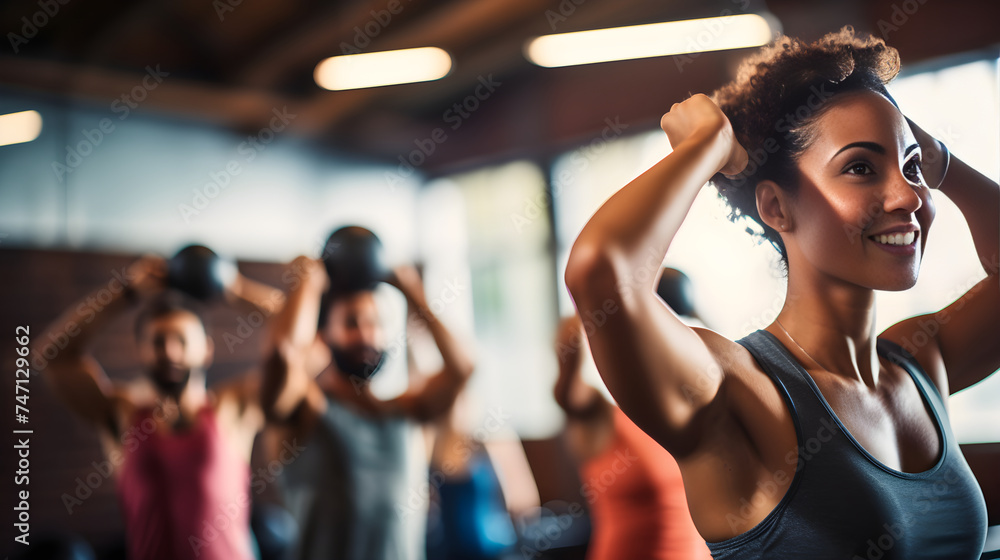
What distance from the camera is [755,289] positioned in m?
0.90

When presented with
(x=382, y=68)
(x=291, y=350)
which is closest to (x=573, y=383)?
(x=291, y=350)

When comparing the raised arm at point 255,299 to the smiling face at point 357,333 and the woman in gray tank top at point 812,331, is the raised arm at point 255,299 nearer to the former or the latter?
the smiling face at point 357,333

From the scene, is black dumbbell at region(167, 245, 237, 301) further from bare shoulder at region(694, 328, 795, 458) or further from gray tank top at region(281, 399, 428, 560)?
bare shoulder at region(694, 328, 795, 458)

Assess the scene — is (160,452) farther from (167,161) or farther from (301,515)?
(167,161)

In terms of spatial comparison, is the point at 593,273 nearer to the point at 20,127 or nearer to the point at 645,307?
the point at 645,307

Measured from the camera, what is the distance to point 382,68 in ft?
12.6

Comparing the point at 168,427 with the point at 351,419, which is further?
the point at 168,427

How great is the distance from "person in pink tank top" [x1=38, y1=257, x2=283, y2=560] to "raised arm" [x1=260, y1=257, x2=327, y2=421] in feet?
0.72

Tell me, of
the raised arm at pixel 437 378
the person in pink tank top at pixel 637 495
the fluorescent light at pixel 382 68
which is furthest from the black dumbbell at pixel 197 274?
the fluorescent light at pixel 382 68

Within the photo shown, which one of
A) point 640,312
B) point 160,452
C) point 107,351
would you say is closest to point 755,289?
point 640,312

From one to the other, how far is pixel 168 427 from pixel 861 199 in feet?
4.68

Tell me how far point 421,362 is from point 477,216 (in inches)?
48.6

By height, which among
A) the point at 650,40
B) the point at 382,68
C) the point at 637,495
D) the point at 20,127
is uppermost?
the point at 382,68

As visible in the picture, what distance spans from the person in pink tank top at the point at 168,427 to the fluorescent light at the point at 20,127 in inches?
71.8
